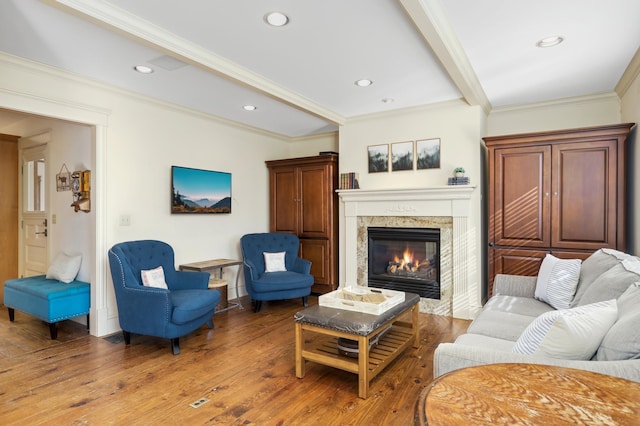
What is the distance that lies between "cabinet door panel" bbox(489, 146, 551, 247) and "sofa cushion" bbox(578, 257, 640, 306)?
1.41m

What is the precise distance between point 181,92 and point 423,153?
2858 millimetres

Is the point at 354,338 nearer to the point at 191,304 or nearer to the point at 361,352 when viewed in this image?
the point at 361,352

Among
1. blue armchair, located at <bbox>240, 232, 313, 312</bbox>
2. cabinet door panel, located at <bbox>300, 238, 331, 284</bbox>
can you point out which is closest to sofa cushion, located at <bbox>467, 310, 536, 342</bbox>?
blue armchair, located at <bbox>240, 232, 313, 312</bbox>

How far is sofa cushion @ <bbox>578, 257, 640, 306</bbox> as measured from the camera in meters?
2.06

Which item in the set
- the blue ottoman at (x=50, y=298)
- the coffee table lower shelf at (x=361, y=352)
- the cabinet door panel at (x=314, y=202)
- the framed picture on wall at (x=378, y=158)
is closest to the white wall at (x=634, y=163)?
the coffee table lower shelf at (x=361, y=352)

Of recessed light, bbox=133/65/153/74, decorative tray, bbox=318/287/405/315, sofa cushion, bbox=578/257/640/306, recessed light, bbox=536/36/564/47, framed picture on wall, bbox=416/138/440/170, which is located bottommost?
decorative tray, bbox=318/287/405/315

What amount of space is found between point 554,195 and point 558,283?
134 centimetres

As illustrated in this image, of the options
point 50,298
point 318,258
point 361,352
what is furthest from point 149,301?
point 318,258

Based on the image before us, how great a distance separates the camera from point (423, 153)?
14.7 ft

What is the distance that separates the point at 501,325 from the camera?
2.44 meters

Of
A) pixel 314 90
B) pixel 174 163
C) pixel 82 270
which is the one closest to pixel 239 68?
pixel 314 90

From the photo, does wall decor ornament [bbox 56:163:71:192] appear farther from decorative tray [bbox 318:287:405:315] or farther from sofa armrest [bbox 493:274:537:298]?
sofa armrest [bbox 493:274:537:298]

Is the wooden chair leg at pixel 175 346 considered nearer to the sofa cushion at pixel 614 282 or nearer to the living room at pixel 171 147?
the living room at pixel 171 147

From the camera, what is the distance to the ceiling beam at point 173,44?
2197mm
